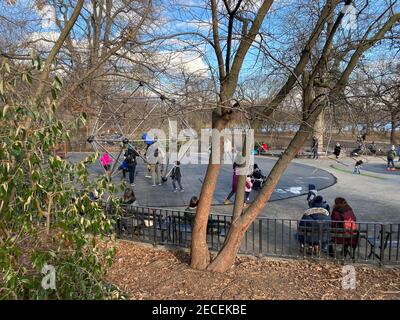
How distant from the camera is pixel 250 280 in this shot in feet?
16.3

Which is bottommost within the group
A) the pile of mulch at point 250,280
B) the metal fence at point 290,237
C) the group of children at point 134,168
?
the pile of mulch at point 250,280

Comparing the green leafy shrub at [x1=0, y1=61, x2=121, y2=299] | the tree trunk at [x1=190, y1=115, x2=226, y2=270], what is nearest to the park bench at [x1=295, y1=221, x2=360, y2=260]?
the tree trunk at [x1=190, y1=115, x2=226, y2=270]

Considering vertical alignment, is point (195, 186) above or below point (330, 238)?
below

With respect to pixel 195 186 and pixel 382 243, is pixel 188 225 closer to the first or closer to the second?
pixel 382 243

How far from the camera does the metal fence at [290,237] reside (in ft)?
18.6

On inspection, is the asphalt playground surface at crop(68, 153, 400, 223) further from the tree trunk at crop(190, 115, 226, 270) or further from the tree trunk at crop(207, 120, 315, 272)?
the tree trunk at crop(207, 120, 315, 272)

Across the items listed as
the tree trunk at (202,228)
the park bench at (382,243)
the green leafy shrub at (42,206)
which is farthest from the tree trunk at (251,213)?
the green leafy shrub at (42,206)

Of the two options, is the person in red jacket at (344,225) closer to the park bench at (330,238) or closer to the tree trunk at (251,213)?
the park bench at (330,238)

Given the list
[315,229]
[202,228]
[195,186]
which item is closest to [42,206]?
[202,228]

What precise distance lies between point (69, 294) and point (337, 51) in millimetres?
5243

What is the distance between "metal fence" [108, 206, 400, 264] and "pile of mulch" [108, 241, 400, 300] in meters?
0.30

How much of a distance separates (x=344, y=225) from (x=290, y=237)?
1130mm
